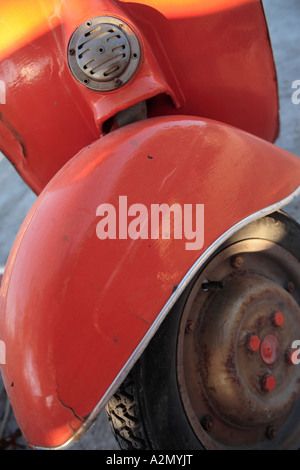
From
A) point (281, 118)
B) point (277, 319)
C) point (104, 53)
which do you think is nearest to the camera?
point (104, 53)

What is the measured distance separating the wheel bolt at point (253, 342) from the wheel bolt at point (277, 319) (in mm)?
82

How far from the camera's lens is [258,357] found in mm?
1150

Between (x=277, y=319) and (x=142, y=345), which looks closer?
(x=142, y=345)

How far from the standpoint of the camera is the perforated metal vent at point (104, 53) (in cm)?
107

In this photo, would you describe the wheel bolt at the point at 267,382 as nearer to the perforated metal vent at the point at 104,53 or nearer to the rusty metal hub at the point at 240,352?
the rusty metal hub at the point at 240,352

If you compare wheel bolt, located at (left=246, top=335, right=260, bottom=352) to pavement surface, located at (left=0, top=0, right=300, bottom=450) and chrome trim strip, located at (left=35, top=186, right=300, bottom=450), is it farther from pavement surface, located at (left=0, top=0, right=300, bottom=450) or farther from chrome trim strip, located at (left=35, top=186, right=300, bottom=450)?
pavement surface, located at (left=0, top=0, right=300, bottom=450)

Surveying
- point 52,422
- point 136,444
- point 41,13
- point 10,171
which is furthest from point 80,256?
point 10,171

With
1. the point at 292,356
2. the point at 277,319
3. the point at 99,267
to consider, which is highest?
the point at 99,267

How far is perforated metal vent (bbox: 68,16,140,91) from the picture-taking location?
1068mm

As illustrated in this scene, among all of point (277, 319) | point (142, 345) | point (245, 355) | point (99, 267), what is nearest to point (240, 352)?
point (245, 355)

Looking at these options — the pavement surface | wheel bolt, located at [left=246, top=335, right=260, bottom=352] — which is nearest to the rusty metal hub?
wheel bolt, located at [left=246, top=335, right=260, bottom=352]

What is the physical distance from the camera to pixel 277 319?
1.19 meters

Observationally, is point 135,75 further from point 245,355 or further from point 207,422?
point 207,422

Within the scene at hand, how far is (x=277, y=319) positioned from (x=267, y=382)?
0.16 m
